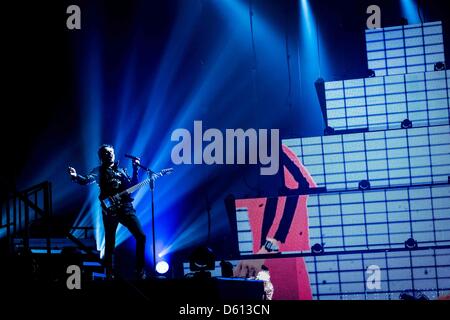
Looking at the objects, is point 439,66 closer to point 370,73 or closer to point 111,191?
point 370,73

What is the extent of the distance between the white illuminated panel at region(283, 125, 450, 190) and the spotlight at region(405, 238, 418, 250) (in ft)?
2.58

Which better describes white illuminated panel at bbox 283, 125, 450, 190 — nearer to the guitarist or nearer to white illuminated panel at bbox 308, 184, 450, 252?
white illuminated panel at bbox 308, 184, 450, 252

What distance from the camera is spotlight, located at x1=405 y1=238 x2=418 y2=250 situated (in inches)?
358

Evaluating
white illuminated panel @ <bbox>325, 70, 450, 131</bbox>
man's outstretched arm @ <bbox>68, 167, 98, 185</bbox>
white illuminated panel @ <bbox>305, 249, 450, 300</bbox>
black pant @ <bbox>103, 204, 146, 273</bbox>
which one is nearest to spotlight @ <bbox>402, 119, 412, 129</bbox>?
white illuminated panel @ <bbox>325, 70, 450, 131</bbox>

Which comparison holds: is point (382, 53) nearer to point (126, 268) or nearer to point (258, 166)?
point (258, 166)

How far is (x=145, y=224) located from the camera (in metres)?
10.2

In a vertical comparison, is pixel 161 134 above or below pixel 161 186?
above

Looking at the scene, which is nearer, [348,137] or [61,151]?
[348,137]

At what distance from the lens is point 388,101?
9445 millimetres

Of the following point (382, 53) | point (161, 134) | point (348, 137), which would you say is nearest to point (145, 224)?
point (161, 134)

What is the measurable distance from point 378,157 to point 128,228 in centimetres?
371

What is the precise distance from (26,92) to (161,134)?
2162 millimetres

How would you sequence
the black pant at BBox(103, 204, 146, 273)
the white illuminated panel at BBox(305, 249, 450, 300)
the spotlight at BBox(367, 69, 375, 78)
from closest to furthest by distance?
the black pant at BBox(103, 204, 146, 273)
the white illuminated panel at BBox(305, 249, 450, 300)
the spotlight at BBox(367, 69, 375, 78)

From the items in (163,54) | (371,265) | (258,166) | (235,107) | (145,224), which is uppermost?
(163,54)
